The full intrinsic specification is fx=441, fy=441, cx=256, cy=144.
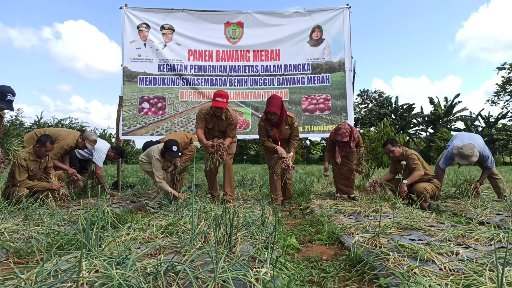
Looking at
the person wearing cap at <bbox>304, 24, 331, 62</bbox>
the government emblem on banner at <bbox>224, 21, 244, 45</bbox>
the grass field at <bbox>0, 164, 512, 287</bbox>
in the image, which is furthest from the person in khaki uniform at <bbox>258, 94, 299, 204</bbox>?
the government emblem on banner at <bbox>224, 21, 244, 45</bbox>

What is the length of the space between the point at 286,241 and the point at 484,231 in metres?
1.56

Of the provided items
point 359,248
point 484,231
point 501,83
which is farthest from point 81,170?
point 501,83

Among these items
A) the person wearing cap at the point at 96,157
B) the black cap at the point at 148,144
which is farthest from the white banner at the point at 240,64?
the person wearing cap at the point at 96,157

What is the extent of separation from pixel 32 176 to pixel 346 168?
4.04 metres

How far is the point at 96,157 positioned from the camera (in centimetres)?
614

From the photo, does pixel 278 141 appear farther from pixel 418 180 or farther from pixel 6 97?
pixel 6 97

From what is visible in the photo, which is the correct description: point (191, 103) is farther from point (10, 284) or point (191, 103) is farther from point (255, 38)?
point (10, 284)

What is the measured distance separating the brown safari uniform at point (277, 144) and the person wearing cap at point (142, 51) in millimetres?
2709

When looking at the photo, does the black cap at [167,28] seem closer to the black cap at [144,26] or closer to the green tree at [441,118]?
the black cap at [144,26]

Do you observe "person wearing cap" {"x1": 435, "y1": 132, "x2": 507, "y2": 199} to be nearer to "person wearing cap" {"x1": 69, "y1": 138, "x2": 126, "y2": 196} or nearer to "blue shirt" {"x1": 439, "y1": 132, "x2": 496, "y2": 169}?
"blue shirt" {"x1": 439, "y1": 132, "x2": 496, "y2": 169}

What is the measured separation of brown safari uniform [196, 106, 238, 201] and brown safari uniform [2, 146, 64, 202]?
6.17ft

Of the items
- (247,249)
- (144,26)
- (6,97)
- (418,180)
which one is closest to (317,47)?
(144,26)

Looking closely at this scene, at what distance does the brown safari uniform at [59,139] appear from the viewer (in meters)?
5.74

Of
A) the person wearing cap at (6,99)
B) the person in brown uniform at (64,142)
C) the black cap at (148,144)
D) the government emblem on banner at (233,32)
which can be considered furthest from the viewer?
the government emblem on banner at (233,32)
